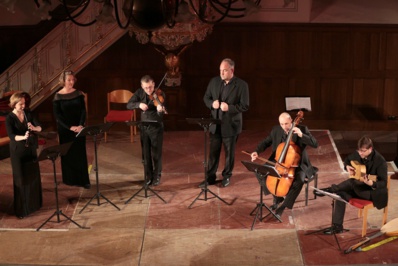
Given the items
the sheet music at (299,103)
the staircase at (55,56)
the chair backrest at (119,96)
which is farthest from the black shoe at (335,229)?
the staircase at (55,56)

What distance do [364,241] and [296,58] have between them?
195 inches

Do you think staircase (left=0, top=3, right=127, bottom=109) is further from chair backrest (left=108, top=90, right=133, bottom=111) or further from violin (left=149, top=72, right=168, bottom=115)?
violin (left=149, top=72, right=168, bottom=115)

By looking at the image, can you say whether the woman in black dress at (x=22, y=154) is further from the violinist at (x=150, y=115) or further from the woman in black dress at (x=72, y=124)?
the violinist at (x=150, y=115)

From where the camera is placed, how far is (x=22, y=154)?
8.04 metres

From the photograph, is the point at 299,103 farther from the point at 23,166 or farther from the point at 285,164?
the point at 23,166

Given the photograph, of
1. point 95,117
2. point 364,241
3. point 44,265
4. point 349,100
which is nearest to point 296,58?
point 349,100

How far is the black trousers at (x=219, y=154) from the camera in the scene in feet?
29.1

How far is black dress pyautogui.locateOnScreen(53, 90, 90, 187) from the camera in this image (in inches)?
339

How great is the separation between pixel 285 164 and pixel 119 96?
412 cm

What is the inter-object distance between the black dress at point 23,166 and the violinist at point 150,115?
50.8 inches

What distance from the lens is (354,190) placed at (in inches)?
295

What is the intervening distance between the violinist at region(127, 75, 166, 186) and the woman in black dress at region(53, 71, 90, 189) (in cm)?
62

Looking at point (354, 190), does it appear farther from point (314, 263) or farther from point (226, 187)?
point (226, 187)

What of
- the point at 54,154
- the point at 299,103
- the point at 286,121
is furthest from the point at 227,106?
the point at 299,103
